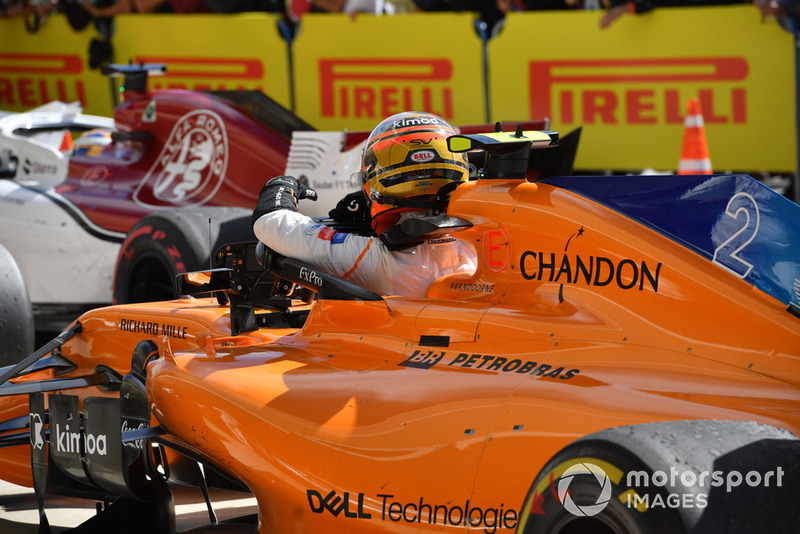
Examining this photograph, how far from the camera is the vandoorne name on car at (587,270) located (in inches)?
114

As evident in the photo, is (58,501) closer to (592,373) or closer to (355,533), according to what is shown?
(355,533)

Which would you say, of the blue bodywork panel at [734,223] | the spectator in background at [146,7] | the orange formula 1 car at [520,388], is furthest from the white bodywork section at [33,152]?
the blue bodywork panel at [734,223]

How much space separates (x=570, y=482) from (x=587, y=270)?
2.65 ft

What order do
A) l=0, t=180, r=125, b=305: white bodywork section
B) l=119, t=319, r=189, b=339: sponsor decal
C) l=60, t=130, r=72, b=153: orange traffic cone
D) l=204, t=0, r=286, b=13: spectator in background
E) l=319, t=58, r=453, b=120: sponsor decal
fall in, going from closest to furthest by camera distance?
l=119, t=319, r=189, b=339: sponsor decal < l=0, t=180, r=125, b=305: white bodywork section < l=60, t=130, r=72, b=153: orange traffic cone < l=319, t=58, r=453, b=120: sponsor decal < l=204, t=0, r=286, b=13: spectator in background

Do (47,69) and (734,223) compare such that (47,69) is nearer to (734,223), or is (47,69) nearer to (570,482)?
(734,223)

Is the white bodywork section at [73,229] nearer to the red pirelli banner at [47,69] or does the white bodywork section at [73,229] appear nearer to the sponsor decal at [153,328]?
the sponsor decal at [153,328]

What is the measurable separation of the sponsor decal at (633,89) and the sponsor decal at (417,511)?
20.2 feet

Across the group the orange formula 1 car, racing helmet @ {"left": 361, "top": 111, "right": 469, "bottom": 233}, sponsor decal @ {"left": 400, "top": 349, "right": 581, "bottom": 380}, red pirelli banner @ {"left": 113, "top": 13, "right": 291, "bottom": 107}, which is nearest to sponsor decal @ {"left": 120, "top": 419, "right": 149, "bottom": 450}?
the orange formula 1 car

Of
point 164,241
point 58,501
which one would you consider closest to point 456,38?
point 164,241

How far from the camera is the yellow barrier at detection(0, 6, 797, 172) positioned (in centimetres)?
809

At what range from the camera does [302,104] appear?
1024 cm

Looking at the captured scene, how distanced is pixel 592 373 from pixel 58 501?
3.02 m
